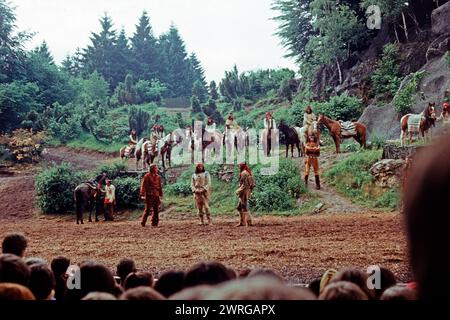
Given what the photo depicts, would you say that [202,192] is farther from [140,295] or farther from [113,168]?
[140,295]

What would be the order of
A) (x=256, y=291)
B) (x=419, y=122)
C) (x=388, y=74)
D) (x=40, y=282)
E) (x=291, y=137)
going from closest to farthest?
(x=256, y=291)
(x=40, y=282)
(x=419, y=122)
(x=291, y=137)
(x=388, y=74)

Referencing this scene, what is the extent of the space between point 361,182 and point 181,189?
3.38m

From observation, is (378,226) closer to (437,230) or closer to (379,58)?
(379,58)

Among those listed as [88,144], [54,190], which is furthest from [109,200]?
[88,144]

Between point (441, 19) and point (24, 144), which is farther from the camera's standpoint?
point (441, 19)

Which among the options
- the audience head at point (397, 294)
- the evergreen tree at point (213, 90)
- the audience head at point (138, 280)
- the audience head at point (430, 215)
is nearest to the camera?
the audience head at point (430, 215)

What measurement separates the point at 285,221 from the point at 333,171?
1.66 meters

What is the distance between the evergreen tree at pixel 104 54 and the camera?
1021 cm

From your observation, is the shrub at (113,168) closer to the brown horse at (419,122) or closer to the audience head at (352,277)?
the brown horse at (419,122)

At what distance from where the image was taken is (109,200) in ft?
34.7

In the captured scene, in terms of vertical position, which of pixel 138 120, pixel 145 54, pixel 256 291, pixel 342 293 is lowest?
pixel 342 293

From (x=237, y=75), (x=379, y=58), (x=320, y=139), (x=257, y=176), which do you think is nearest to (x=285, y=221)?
(x=257, y=176)

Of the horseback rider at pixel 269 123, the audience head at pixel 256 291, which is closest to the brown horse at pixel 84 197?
the horseback rider at pixel 269 123

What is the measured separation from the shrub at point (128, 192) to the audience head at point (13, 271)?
8.26 m
